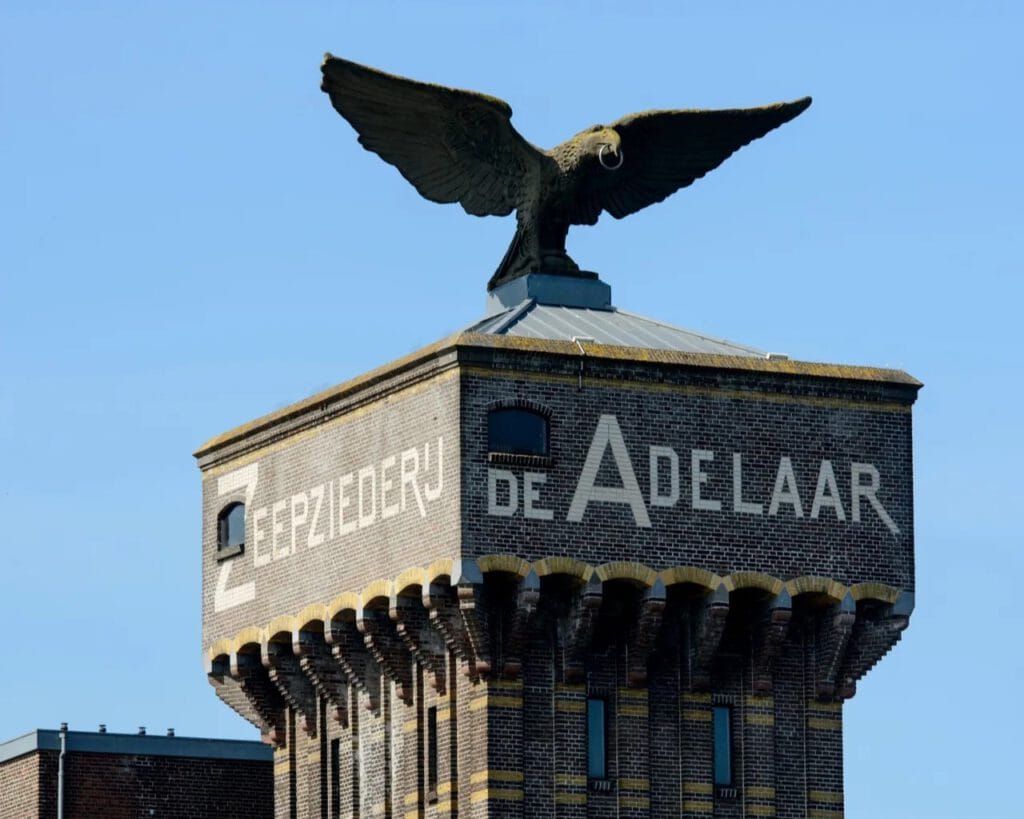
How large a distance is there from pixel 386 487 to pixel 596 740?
262 inches

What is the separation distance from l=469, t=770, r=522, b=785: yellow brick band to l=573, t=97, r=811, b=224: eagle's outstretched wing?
13.3 meters

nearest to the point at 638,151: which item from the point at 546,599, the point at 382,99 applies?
the point at 382,99

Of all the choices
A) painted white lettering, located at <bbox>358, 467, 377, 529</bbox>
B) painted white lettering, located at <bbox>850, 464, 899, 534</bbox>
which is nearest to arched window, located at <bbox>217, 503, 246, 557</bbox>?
painted white lettering, located at <bbox>358, 467, 377, 529</bbox>

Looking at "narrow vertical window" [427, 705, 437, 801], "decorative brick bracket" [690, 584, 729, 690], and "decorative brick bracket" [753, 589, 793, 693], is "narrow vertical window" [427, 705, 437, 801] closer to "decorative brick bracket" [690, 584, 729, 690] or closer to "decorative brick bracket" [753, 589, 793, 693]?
"decorative brick bracket" [690, 584, 729, 690]

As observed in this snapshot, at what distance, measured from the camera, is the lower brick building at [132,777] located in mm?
92938

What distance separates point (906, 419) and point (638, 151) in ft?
28.7

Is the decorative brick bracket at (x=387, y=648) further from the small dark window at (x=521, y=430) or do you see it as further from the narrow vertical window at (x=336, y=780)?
the small dark window at (x=521, y=430)

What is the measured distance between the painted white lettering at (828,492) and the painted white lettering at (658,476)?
3184mm

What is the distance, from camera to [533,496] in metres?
82.6

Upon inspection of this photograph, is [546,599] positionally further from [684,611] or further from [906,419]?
[906,419]

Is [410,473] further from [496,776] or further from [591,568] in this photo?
[496,776]

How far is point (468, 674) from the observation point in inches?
3275

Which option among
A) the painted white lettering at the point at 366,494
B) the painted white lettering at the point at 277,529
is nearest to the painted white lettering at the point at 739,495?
the painted white lettering at the point at 366,494

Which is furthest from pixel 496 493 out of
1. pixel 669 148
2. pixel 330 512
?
pixel 669 148
